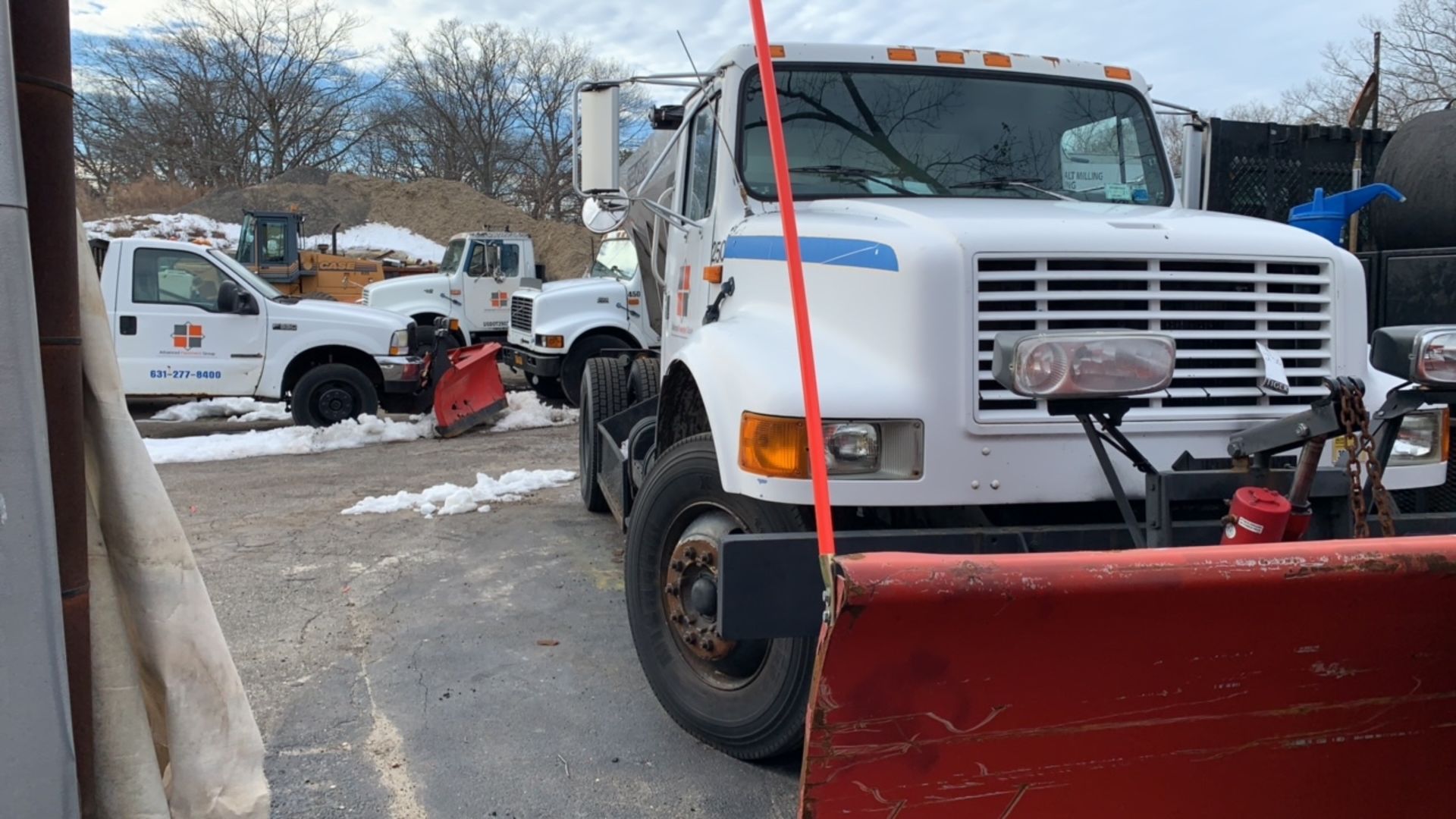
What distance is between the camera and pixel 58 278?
71.6 inches

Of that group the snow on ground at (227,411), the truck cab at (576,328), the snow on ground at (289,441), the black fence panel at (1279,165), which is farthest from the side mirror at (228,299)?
the black fence panel at (1279,165)

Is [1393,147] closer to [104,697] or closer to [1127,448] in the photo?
[1127,448]

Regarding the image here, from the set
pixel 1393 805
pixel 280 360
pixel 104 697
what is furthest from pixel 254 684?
pixel 280 360

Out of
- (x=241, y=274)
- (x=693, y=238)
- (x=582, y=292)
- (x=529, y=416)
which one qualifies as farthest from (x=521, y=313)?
(x=693, y=238)

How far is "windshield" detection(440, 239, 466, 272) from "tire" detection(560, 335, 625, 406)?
14.8 ft

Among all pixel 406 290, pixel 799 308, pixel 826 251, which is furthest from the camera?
pixel 406 290

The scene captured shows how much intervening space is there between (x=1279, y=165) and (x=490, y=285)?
1247cm

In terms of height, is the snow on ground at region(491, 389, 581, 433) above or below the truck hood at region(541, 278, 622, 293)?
below

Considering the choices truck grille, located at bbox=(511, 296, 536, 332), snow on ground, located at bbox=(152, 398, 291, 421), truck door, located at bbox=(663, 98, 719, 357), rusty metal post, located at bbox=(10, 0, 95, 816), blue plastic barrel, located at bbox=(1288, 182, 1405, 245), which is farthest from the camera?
truck grille, located at bbox=(511, 296, 536, 332)

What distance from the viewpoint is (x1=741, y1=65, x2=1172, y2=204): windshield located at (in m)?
4.04

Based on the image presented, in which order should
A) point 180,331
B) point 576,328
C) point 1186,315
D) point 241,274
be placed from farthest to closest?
point 576,328 < point 241,274 < point 180,331 < point 1186,315

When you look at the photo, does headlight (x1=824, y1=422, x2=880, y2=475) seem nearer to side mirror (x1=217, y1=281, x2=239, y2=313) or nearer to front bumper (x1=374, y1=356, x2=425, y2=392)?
front bumper (x1=374, y1=356, x2=425, y2=392)

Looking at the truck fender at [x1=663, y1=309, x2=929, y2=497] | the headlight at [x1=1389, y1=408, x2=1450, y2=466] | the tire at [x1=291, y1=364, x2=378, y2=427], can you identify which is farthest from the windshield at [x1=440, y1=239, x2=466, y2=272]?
the headlight at [x1=1389, y1=408, x2=1450, y2=466]

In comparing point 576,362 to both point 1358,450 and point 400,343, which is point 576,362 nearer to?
point 400,343
